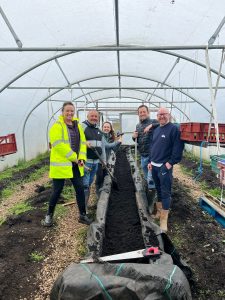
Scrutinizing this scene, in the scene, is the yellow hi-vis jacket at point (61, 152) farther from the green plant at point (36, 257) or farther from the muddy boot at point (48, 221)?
the green plant at point (36, 257)

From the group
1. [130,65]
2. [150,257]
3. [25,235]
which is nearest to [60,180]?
[25,235]

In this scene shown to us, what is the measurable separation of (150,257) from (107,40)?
5.17 meters

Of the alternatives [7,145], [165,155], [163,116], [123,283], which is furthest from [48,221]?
[7,145]

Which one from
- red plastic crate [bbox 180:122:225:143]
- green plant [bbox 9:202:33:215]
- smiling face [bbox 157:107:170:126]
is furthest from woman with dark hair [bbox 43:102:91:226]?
red plastic crate [bbox 180:122:225:143]

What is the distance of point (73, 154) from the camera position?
155 inches

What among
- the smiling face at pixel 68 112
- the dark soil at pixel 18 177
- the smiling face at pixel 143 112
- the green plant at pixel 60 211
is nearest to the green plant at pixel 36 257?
the green plant at pixel 60 211

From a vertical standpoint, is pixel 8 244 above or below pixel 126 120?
below

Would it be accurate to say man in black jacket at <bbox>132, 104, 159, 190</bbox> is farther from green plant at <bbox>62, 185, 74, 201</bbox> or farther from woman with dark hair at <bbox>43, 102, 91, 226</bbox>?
green plant at <bbox>62, 185, 74, 201</bbox>

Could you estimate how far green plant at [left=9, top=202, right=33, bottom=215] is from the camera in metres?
5.10

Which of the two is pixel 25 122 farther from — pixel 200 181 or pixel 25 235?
pixel 25 235

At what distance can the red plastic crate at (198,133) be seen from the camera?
12.1 feet

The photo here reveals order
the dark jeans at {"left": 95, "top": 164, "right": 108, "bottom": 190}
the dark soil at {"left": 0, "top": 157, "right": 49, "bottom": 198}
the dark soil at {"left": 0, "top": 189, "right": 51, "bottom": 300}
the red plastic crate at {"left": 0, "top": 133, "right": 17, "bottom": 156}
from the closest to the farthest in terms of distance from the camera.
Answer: the dark soil at {"left": 0, "top": 189, "right": 51, "bottom": 300} < the dark jeans at {"left": 95, "top": 164, "right": 108, "bottom": 190} < the red plastic crate at {"left": 0, "top": 133, "right": 17, "bottom": 156} < the dark soil at {"left": 0, "top": 157, "right": 49, "bottom": 198}

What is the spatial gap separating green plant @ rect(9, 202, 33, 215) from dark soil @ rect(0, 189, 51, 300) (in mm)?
280

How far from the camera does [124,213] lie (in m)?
4.87
